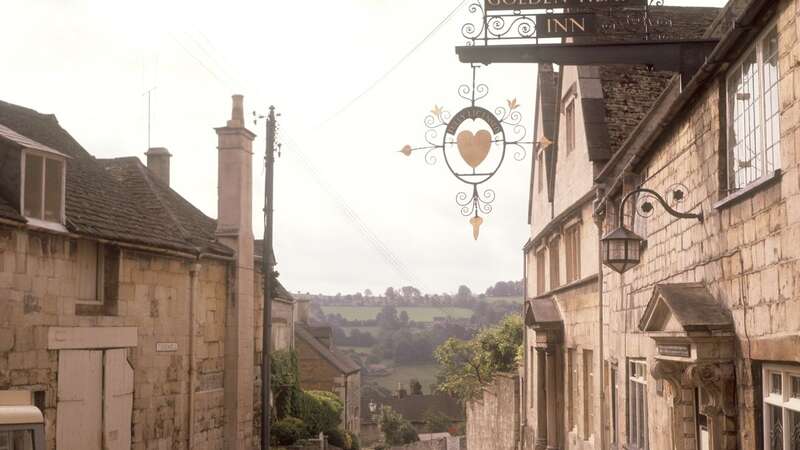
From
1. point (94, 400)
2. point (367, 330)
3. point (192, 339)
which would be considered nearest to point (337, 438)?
point (192, 339)

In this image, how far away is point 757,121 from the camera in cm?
782

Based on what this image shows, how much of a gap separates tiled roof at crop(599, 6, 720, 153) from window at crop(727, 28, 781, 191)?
8560mm

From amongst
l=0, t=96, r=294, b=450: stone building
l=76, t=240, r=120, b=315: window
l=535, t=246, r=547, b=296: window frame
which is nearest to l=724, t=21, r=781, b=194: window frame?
l=0, t=96, r=294, b=450: stone building

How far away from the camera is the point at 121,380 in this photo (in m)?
16.1

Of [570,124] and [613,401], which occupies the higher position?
[570,124]

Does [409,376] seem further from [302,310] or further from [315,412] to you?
[315,412]

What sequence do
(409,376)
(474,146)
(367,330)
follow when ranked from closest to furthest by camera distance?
(474,146) < (409,376) < (367,330)

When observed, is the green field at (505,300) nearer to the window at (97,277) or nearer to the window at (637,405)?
the window at (97,277)

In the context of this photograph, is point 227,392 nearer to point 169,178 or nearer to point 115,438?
point 115,438

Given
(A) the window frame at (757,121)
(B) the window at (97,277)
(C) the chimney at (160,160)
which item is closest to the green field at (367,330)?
(C) the chimney at (160,160)

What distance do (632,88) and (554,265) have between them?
5.62m

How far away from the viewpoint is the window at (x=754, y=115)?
7.39 metres

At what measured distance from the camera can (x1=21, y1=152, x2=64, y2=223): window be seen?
1413 centimetres

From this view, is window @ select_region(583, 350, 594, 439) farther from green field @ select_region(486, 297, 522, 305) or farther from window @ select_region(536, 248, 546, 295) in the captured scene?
green field @ select_region(486, 297, 522, 305)
